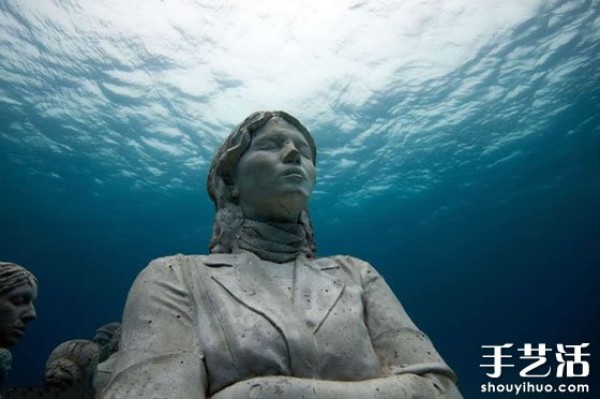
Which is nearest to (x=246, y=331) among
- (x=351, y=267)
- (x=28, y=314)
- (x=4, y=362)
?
(x=351, y=267)

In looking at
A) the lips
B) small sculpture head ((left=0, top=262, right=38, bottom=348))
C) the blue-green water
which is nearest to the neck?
the lips

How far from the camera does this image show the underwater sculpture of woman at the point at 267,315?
2.32m

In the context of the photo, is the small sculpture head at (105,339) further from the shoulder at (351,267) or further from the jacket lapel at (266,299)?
the shoulder at (351,267)

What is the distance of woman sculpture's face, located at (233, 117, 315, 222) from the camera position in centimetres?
339

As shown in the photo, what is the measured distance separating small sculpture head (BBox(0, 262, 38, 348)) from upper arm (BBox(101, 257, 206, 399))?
4.48 feet

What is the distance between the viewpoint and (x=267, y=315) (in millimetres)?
2680

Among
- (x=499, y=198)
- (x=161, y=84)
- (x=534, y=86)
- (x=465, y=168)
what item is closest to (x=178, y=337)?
(x=161, y=84)

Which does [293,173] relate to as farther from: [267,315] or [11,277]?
[11,277]

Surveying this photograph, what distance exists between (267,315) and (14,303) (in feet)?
7.10

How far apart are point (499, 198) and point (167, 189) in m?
25.7

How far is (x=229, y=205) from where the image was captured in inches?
145

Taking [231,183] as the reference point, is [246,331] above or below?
below

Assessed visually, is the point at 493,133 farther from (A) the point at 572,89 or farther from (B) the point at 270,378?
(B) the point at 270,378

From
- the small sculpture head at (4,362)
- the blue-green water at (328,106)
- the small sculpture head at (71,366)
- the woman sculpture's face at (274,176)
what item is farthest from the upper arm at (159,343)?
the blue-green water at (328,106)
